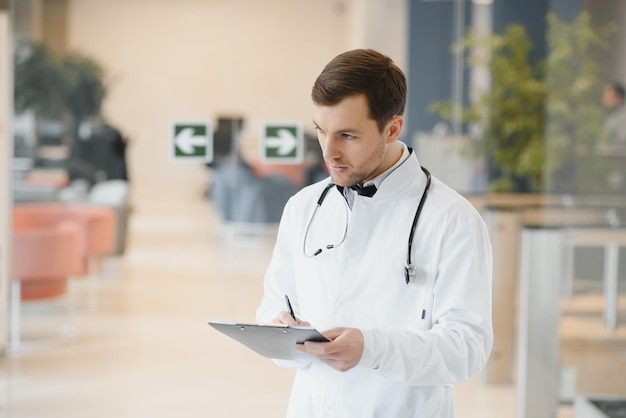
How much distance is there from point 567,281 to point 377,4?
6.05ft

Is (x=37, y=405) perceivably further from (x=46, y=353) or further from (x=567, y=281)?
(x=567, y=281)

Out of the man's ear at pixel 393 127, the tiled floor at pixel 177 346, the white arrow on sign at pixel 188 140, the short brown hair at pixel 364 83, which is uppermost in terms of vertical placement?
the short brown hair at pixel 364 83

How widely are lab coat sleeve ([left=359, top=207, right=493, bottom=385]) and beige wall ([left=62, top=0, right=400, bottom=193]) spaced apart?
12.9 feet

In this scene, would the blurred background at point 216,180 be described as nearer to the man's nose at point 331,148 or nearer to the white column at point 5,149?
the white column at point 5,149

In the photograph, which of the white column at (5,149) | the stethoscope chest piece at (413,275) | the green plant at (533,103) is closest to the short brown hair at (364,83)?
the stethoscope chest piece at (413,275)

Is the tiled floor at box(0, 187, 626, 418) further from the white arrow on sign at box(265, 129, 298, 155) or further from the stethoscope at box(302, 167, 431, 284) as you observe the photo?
the stethoscope at box(302, 167, 431, 284)

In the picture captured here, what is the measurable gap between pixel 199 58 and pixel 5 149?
124 centimetres

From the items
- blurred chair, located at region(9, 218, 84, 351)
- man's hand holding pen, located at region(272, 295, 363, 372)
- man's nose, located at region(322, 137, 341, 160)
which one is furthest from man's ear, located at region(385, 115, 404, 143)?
blurred chair, located at region(9, 218, 84, 351)

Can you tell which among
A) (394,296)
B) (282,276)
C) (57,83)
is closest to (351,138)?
(394,296)

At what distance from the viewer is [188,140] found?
6098mm

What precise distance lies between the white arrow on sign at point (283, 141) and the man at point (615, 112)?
1678 mm

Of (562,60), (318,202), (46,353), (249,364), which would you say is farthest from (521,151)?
(318,202)

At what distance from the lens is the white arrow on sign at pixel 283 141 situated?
6117 millimetres

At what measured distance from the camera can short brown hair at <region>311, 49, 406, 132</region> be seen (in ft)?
7.11
